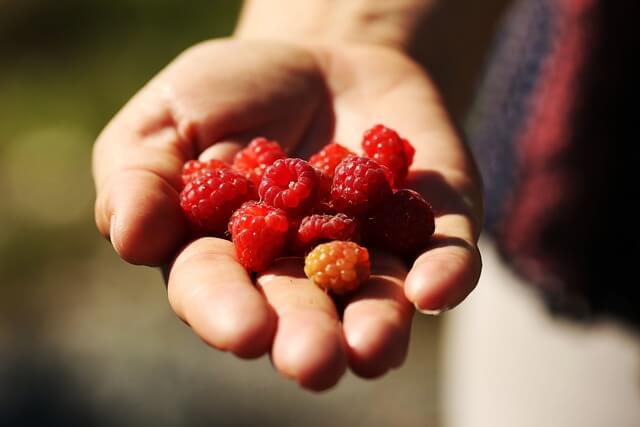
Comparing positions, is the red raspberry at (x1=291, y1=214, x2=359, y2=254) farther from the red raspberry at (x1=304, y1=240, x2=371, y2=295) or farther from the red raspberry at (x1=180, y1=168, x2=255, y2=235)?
the red raspberry at (x1=180, y1=168, x2=255, y2=235)

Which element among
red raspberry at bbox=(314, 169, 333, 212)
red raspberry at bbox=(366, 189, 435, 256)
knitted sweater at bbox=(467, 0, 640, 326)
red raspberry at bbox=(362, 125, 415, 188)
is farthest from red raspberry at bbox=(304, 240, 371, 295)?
knitted sweater at bbox=(467, 0, 640, 326)

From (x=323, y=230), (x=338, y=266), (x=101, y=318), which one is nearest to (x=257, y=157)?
(x=323, y=230)

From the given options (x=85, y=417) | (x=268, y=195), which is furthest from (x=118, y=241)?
(x=85, y=417)

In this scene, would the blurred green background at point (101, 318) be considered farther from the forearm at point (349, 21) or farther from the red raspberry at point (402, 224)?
the red raspberry at point (402, 224)

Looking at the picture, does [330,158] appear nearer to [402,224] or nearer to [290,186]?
[290,186]

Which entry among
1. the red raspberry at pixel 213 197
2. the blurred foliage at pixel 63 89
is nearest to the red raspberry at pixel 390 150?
the red raspberry at pixel 213 197

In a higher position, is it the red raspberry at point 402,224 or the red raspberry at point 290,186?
the red raspberry at point 290,186
